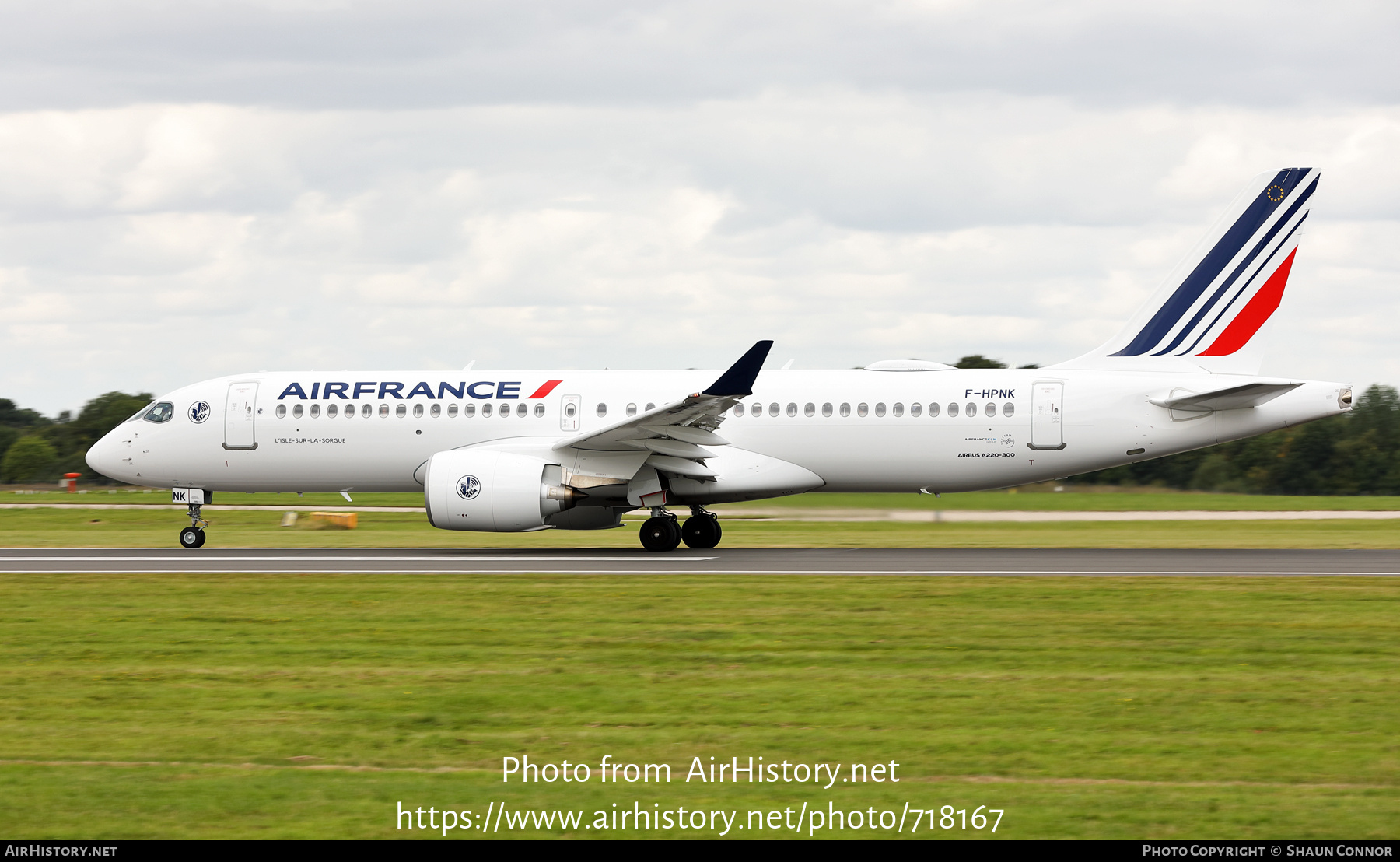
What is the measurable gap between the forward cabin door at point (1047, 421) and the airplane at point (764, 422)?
42 mm

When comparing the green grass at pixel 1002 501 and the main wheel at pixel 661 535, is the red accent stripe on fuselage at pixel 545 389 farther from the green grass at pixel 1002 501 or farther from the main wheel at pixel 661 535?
the green grass at pixel 1002 501

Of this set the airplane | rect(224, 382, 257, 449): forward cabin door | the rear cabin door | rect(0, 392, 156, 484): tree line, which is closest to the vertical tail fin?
the airplane

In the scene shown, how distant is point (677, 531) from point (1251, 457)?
41.3 m

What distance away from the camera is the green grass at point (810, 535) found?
26.5 metres

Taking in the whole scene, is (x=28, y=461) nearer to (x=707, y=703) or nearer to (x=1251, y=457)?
(x=1251, y=457)

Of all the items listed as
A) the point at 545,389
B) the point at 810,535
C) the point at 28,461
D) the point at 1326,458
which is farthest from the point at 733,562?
the point at 28,461

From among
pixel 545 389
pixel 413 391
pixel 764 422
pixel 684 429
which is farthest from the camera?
pixel 413 391

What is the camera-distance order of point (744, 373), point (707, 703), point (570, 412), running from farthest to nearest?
1. point (570, 412)
2. point (744, 373)
3. point (707, 703)

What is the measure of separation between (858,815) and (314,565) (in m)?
15.5

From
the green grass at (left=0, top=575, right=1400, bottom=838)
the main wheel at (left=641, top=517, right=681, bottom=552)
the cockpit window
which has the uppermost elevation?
the cockpit window

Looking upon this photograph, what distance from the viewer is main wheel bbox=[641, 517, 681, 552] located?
78.4 ft

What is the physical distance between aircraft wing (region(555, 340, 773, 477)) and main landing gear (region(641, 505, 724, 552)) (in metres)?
1.05

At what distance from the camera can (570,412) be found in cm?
2516

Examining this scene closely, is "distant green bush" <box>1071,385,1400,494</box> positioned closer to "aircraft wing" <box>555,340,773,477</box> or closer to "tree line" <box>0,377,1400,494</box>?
"tree line" <box>0,377,1400,494</box>
